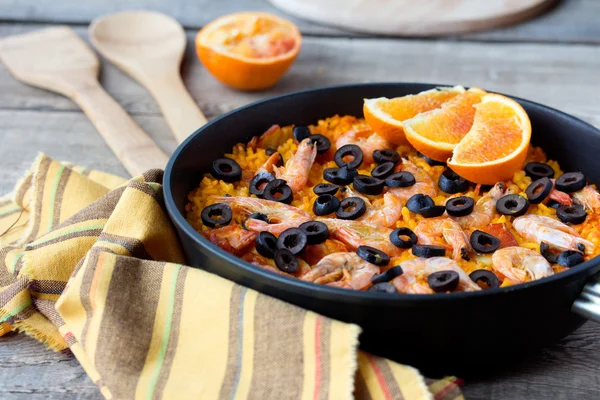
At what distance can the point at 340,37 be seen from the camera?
4.50 meters

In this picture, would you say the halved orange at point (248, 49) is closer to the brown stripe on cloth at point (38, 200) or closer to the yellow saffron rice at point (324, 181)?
the yellow saffron rice at point (324, 181)

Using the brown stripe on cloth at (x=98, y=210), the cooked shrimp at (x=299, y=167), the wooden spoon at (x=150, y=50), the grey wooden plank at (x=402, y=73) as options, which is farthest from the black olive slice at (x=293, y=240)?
the grey wooden plank at (x=402, y=73)

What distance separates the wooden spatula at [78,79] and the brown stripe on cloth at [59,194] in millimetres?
374

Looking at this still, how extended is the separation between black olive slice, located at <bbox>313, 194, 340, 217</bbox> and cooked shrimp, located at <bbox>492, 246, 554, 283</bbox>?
0.52 metres

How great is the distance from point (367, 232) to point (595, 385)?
761 millimetres

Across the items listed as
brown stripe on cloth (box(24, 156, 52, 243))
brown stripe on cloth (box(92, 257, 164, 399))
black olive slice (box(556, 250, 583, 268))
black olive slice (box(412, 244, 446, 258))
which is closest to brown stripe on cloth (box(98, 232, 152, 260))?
brown stripe on cloth (box(92, 257, 164, 399))

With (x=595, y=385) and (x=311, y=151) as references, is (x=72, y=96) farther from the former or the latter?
(x=595, y=385)

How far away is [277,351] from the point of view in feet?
6.09

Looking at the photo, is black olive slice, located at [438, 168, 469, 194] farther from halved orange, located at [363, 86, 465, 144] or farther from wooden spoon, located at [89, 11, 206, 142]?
wooden spoon, located at [89, 11, 206, 142]

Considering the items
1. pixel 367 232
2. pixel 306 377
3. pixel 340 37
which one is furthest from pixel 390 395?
pixel 340 37

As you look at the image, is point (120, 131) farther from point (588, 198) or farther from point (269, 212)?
point (588, 198)

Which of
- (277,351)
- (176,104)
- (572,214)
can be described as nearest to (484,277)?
(572,214)

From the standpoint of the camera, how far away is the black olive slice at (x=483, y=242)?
2.14m

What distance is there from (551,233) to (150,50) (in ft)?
8.48
